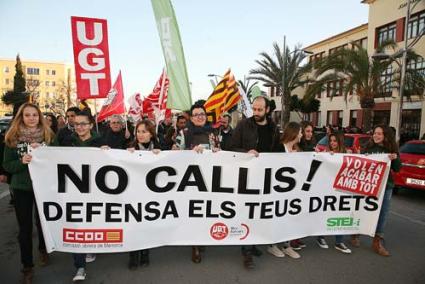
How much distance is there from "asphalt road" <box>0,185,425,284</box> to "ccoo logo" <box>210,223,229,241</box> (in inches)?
13.5

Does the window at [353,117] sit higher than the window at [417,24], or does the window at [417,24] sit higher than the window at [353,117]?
the window at [417,24]

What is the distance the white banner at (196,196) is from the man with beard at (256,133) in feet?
0.92

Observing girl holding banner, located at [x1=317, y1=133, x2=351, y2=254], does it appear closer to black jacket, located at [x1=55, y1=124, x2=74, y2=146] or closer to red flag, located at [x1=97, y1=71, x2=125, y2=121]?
black jacket, located at [x1=55, y1=124, x2=74, y2=146]

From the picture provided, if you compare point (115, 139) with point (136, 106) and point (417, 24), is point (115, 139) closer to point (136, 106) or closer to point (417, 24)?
point (136, 106)

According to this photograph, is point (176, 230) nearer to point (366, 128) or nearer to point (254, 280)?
point (254, 280)

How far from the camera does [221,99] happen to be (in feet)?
24.4

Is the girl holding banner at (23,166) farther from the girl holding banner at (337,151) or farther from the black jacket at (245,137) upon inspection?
the girl holding banner at (337,151)

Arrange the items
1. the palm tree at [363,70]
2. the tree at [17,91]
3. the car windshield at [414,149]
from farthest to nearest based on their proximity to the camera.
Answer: the tree at [17,91] → the palm tree at [363,70] → the car windshield at [414,149]

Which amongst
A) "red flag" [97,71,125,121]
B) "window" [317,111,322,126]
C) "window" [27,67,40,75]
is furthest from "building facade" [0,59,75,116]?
"red flag" [97,71,125,121]

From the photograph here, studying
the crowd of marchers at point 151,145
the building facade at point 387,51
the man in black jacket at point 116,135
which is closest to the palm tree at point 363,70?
the building facade at point 387,51

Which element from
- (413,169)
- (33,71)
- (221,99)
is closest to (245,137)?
(221,99)

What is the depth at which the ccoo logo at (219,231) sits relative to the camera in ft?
13.4

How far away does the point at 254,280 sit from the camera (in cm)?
372

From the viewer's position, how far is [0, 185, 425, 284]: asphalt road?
3.74 meters
